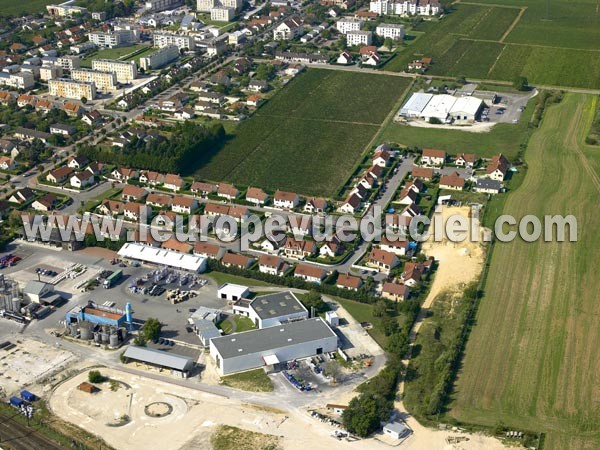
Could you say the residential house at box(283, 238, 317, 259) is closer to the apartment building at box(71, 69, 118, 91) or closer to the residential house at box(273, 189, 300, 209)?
the residential house at box(273, 189, 300, 209)

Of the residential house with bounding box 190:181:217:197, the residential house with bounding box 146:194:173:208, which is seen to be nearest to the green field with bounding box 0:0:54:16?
the residential house with bounding box 190:181:217:197

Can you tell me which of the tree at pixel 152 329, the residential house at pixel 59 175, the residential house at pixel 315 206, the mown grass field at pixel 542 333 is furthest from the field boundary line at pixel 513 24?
the tree at pixel 152 329

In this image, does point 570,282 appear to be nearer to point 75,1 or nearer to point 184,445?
point 184,445

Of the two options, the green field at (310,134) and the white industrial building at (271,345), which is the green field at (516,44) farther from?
the white industrial building at (271,345)

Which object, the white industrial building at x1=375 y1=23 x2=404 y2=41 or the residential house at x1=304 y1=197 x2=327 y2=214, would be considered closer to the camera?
the residential house at x1=304 y1=197 x2=327 y2=214

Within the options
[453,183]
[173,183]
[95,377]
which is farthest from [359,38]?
[95,377]

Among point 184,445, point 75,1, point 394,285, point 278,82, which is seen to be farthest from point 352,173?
point 75,1
